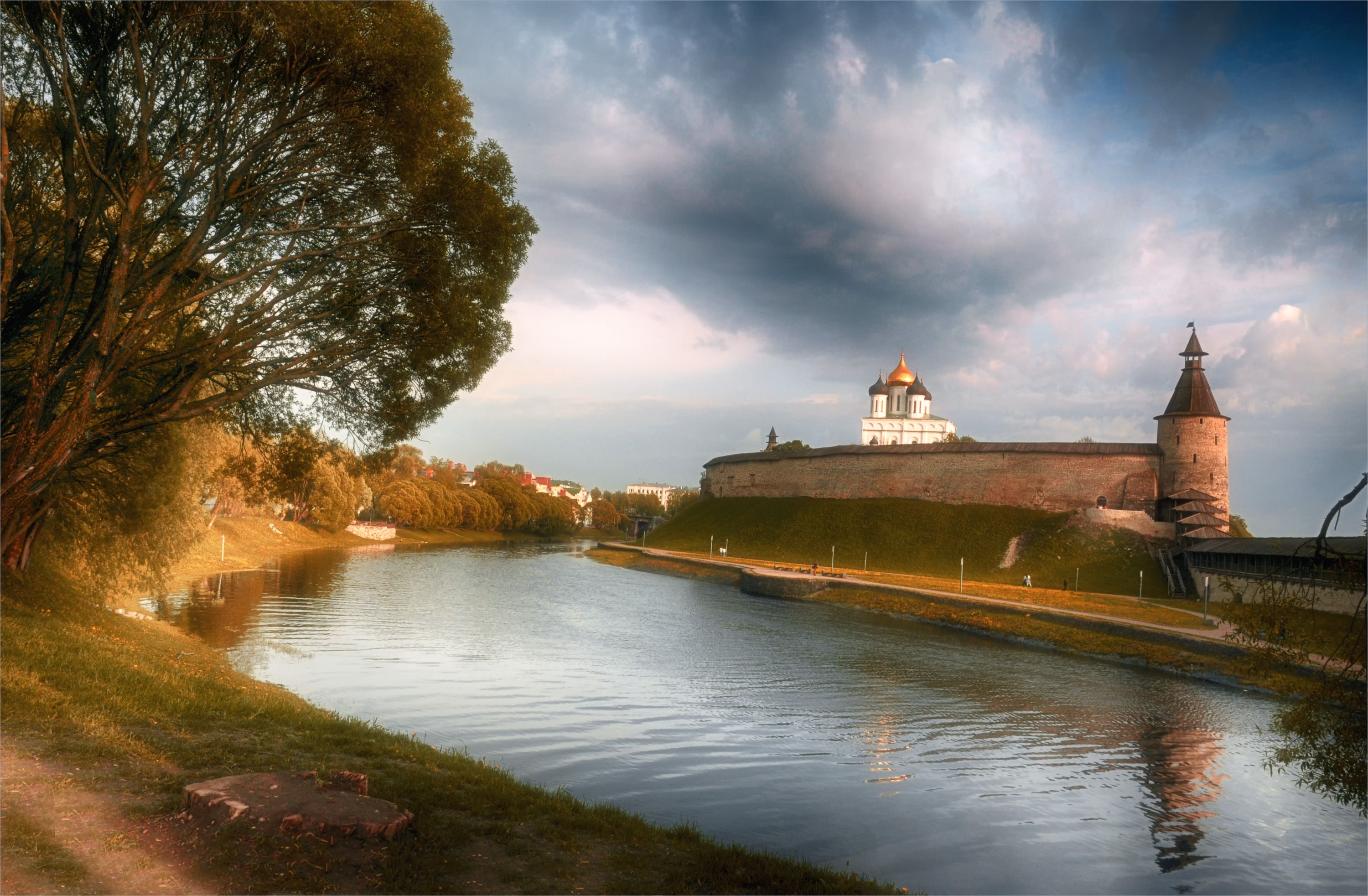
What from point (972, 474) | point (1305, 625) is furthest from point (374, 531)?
point (1305, 625)

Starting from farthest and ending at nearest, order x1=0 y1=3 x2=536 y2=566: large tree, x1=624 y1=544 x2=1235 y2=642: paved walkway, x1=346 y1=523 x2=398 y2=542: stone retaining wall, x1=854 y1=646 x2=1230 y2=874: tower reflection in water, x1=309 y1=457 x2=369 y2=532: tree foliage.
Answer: x1=346 y1=523 x2=398 y2=542: stone retaining wall → x1=309 y1=457 x2=369 y2=532: tree foliage → x1=624 y1=544 x2=1235 y2=642: paved walkway → x1=854 y1=646 x2=1230 y2=874: tower reflection in water → x1=0 y1=3 x2=536 y2=566: large tree

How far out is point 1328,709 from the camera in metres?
6.48

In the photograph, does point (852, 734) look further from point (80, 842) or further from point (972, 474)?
point (972, 474)

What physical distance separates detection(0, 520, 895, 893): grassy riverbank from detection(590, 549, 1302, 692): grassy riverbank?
52.2ft

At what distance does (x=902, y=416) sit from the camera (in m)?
103

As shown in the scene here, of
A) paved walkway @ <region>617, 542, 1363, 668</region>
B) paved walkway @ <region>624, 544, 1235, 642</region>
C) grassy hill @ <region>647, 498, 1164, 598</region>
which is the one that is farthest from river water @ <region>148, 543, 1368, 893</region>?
grassy hill @ <region>647, 498, 1164, 598</region>

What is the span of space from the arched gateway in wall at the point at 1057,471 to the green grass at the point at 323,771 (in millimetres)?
49214

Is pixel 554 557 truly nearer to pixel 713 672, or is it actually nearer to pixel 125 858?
pixel 713 672

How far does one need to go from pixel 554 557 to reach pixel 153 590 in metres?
45.2

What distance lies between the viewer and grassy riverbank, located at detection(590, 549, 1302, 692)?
25.6 metres

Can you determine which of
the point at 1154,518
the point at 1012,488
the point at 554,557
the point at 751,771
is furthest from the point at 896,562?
the point at 751,771

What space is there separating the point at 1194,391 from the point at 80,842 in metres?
58.7

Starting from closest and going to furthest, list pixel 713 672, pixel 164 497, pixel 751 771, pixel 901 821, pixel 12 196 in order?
pixel 12 196 → pixel 901 821 → pixel 751 771 → pixel 164 497 → pixel 713 672

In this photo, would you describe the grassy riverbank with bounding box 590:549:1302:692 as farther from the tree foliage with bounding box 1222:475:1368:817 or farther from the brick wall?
the brick wall
